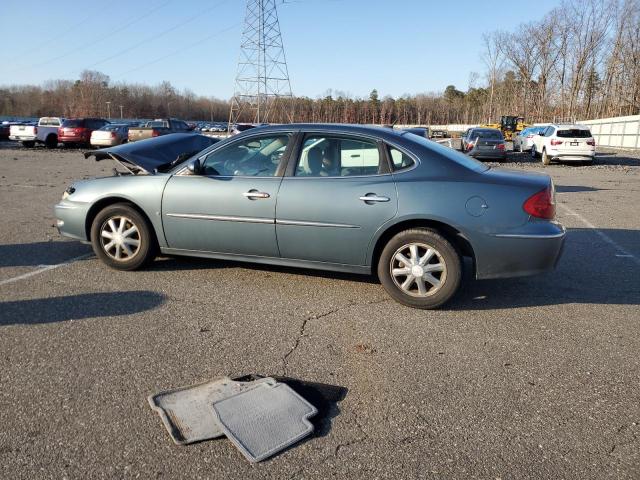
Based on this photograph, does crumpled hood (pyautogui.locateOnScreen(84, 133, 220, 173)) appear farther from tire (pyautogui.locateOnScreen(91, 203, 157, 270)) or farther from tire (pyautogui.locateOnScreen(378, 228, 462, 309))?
tire (pyautogui.locateOnScreen(378, 228, 462, 309))

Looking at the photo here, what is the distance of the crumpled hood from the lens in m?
5.76

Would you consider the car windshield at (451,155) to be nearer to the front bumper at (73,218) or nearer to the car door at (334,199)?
the car door at (334,199)

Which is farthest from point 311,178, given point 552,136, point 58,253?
point 552,136

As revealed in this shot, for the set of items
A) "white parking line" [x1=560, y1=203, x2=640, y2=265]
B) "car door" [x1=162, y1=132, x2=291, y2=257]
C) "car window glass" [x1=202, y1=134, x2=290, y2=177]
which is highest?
"car window glass" [x1=202, y1=134, x2=290, y2=177]

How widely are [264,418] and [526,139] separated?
2842cm

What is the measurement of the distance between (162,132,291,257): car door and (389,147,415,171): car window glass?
40.2 inches

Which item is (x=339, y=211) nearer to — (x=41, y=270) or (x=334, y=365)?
(x=334, y=365)

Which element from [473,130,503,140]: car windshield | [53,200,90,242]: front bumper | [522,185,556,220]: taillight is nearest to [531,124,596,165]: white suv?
[473,130,503,140]: car windshield

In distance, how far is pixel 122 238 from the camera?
5332 mm

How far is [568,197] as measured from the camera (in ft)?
38.5

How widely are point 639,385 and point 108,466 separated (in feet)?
10.1

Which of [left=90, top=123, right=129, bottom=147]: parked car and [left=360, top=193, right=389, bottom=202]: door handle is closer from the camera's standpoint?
[left=360, top=193, right=389, bottom=202]: door handle

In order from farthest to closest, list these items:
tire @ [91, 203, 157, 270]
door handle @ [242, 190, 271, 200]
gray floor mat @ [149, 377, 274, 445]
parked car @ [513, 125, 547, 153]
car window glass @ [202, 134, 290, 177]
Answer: parked car @ [513, 125, 547, 153], tire @ [91, 203, 157, 270], car window glass @ [202, 134, 290, 177], door handle @ [242, 190, 271, 200], gray floor mat @ [149, 377, 274, 445]

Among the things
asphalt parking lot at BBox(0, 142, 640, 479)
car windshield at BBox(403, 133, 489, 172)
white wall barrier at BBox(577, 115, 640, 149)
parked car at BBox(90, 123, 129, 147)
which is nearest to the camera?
asphalt parking lot at BBox(0, 142, 640, 479)
